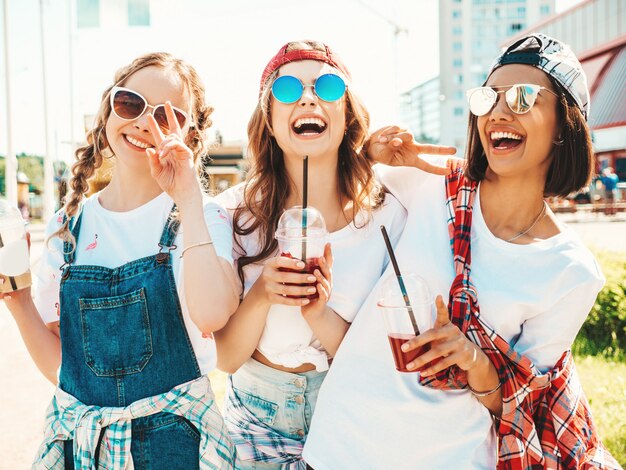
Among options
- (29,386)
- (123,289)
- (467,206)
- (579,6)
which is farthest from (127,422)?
(579,6)

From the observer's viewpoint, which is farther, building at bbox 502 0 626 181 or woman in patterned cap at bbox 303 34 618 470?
building at bbox 502 0 626 181

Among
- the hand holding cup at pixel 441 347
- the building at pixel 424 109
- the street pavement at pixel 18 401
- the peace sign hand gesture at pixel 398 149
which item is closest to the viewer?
the hand holding cup at pixel 441 347

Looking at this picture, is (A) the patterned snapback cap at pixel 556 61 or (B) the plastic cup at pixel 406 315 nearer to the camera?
(B) the plastic cup at pixel 406 315

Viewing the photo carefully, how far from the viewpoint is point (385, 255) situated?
2338mm

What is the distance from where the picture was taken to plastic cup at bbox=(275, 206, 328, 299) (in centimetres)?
199

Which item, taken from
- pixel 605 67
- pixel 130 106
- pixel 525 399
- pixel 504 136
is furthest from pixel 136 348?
pixel 605 67

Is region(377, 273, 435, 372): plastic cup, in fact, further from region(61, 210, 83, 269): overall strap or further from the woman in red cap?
region(61, 210, 83, 269): overall strap

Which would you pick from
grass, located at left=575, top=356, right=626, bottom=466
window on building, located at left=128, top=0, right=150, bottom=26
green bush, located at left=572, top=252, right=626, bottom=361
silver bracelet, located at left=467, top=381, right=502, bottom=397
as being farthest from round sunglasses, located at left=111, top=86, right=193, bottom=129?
window on building, located at left=128, top=0, right=150, bottom=26

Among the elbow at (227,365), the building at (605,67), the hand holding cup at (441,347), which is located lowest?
the elbow at (227,365)

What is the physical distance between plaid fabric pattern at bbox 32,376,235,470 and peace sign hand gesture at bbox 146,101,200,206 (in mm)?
683

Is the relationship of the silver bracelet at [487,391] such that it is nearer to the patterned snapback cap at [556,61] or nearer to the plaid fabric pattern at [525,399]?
the plaid fabric pattern at [525,399]

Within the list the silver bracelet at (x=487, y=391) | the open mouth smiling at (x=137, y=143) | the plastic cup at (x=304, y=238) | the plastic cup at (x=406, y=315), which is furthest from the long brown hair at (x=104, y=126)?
the silver bracelet at (x=487, y=391)

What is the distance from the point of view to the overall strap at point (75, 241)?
2.12 meters

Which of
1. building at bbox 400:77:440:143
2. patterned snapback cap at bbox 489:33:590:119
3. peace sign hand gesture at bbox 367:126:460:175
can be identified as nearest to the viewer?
patterned snapback cap at bbox 489:33:590:119
